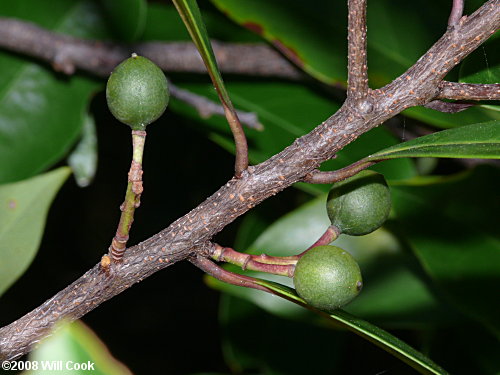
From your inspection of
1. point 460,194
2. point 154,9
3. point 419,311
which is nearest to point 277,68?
point 154,9

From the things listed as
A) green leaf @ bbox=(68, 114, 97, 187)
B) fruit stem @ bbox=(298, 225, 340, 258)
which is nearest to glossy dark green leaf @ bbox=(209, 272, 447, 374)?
fruit stem @ bbox=(298, 225, 340, 258)

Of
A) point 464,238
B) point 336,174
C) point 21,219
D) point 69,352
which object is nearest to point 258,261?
point 336,174

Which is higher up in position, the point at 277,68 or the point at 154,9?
the point at 154,9

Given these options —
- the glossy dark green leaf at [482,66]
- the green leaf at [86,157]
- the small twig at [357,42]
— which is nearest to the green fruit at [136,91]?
the small twig at [357,42]

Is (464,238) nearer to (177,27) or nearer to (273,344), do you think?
(273,344)

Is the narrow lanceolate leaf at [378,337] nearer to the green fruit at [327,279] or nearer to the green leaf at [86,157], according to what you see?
the green fruit at [327,279]

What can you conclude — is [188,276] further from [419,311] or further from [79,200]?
[419,311]

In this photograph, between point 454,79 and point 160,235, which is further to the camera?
point 454,79
